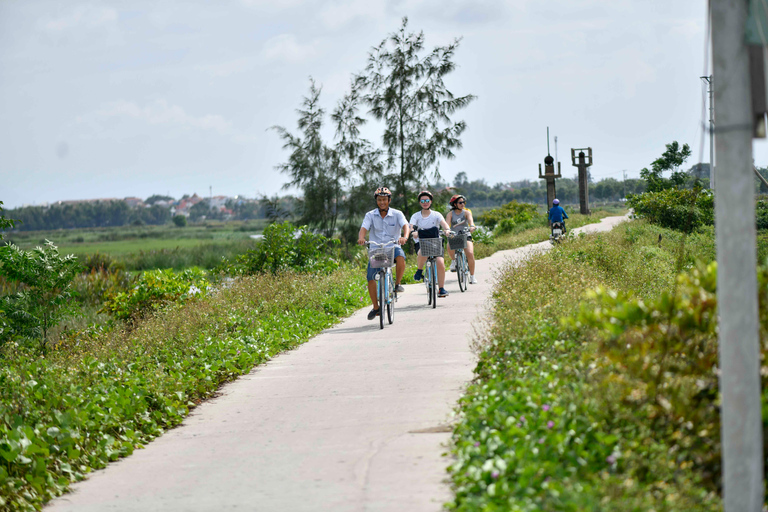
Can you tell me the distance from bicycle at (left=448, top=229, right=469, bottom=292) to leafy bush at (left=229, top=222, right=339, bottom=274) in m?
4.03

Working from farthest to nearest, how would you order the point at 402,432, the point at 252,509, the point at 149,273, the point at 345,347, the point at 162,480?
1. the point at 149,273
2. the point at 345,347
3. the point at 402,432
4. the point at 162,480
5. the point at 252,509

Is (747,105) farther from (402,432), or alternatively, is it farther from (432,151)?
(432,151)

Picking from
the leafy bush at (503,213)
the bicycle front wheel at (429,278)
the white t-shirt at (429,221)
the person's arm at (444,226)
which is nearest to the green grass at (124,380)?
the bicycle front wheel at (429,278)

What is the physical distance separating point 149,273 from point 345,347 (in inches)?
276

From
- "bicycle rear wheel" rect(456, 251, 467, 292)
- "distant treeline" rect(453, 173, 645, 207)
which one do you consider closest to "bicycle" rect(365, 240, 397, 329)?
"bicycle rear wheel" rect(456, 251, 467, 292)

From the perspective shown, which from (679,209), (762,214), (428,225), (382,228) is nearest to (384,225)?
(382,228)

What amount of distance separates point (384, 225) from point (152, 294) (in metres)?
6.23

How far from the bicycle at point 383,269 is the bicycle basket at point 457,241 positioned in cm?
326

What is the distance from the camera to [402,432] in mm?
5543

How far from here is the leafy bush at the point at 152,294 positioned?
1473 centimetres

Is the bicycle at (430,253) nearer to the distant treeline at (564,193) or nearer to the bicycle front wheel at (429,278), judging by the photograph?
the bicycle front wheel at (429,278)

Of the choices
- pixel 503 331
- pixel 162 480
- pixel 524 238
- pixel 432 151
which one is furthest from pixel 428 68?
pixel 162 480

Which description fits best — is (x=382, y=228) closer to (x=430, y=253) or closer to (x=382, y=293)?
(x=382, y=293)

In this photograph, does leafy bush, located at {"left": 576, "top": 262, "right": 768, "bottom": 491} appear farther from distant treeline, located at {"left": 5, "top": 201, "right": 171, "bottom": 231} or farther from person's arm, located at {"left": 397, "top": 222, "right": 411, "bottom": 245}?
distant treeline, located at {"left": 5, "top": 201, "right": 171, "bottom": 231}
